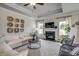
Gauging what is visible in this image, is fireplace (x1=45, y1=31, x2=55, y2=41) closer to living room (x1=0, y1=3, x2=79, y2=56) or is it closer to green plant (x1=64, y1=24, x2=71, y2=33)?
living room (x1=0, y1=3, x2=79, y2=56)

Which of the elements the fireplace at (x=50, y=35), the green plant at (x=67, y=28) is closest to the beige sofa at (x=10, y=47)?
Result: the fireplace at (x=50, y=35)

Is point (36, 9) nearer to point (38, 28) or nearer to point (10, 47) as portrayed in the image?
point (38, 28)

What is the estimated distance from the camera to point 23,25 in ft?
7.32

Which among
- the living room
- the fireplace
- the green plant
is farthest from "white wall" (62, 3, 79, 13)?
the fireplace

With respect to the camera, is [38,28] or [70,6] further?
[38,28]

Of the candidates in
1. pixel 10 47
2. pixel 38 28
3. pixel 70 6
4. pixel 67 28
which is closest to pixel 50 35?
pixel 38 28

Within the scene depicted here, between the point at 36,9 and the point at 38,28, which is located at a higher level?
the point at 36,9

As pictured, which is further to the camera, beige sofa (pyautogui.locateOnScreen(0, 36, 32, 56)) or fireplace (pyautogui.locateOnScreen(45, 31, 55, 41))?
fireplace (pyautogui.locateOnScreen(45, 31, 55, 41))

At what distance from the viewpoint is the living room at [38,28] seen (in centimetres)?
202

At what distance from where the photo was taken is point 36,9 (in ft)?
7.11

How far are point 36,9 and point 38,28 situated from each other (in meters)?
0.48

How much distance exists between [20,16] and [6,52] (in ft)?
2.97

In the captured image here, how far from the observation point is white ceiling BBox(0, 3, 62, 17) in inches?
80.9

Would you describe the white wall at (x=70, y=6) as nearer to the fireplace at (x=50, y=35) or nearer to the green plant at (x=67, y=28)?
the green plant at (x=67, y=28)
